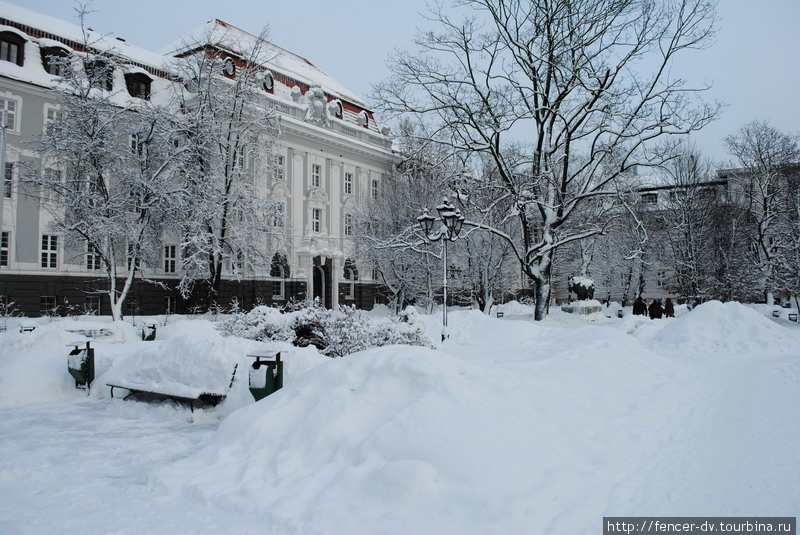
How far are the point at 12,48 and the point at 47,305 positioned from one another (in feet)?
44.2

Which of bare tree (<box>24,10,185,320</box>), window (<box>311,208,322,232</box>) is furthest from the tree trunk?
window (<box>311,208,322,232</box>)

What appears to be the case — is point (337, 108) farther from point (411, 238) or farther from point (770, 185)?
point (770, 185)

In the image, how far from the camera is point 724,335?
59.8 ft

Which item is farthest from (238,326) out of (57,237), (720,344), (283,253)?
(283,253)

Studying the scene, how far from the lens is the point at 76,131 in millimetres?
22906

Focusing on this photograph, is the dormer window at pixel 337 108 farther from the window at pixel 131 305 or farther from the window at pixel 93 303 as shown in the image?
the window at pixel 93 303

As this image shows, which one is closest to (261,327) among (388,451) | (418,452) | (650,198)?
(388,451)

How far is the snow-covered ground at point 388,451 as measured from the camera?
14.8ft

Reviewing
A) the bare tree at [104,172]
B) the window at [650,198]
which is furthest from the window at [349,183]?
the window at [650,198]

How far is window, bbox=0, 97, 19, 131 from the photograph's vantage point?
2755 cm

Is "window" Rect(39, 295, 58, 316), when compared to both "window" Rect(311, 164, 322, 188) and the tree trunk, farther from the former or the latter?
the tree trunk

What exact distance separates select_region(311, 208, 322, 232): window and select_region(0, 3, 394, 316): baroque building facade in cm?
11

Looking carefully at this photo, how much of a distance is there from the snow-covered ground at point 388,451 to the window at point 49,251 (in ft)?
71.1

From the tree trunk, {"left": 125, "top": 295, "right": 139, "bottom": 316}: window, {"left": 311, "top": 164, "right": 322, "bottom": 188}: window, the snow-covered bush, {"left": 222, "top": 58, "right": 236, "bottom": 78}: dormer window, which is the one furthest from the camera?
{"left": 311, "top": 164, "right": 322, "bottom": 188}: window
